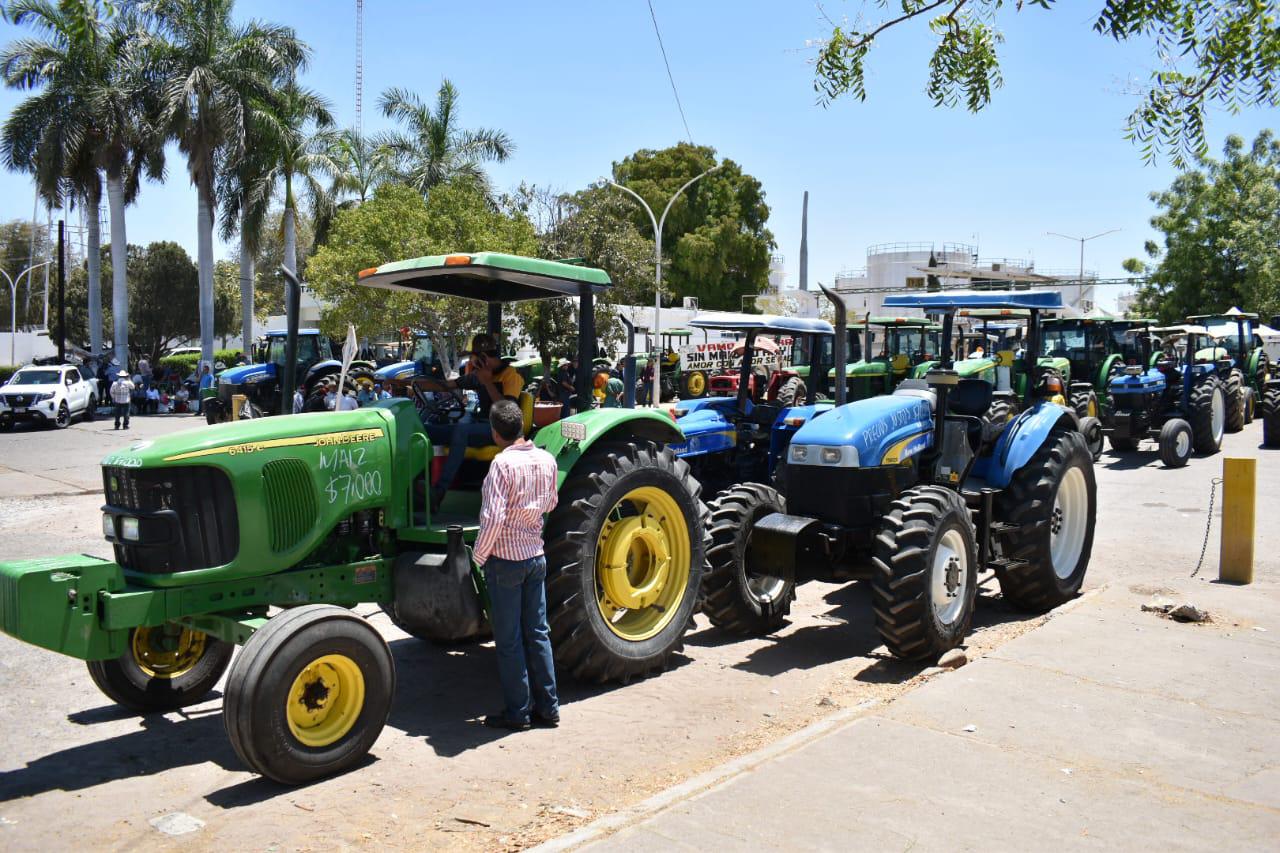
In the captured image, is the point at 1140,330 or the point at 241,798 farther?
the point at 1140,330

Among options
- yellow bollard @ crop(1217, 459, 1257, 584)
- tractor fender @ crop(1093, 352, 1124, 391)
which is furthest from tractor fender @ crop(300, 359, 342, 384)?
yellow bollard @ crop(1217, 459, 1257, 584)

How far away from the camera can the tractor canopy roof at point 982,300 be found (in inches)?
331

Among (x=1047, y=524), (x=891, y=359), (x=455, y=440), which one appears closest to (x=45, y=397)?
(x=891, y=359)

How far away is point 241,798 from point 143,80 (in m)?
32.8

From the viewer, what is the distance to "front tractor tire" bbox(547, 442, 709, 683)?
19.8ft

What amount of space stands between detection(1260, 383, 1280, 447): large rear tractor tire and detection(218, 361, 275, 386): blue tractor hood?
19.1m

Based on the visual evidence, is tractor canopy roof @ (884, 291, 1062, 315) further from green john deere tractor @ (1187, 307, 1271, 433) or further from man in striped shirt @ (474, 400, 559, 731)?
green john deere tractor @ (1187, 307, 1271, 433)

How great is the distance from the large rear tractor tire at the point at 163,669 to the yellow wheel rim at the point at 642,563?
2169mm

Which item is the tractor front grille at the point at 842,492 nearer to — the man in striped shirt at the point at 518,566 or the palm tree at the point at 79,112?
the man in striped shirt at the point at 518,566

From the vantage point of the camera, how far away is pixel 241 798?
4766 mm

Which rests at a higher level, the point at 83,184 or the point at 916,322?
the point at 83,184

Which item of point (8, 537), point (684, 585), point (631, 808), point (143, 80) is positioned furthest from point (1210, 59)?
point (143, 80)

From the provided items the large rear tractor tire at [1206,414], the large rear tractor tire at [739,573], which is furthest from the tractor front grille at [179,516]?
the large rear tractor tire at [1206,414]

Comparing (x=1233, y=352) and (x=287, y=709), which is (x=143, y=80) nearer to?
(x=1233, y=352)
